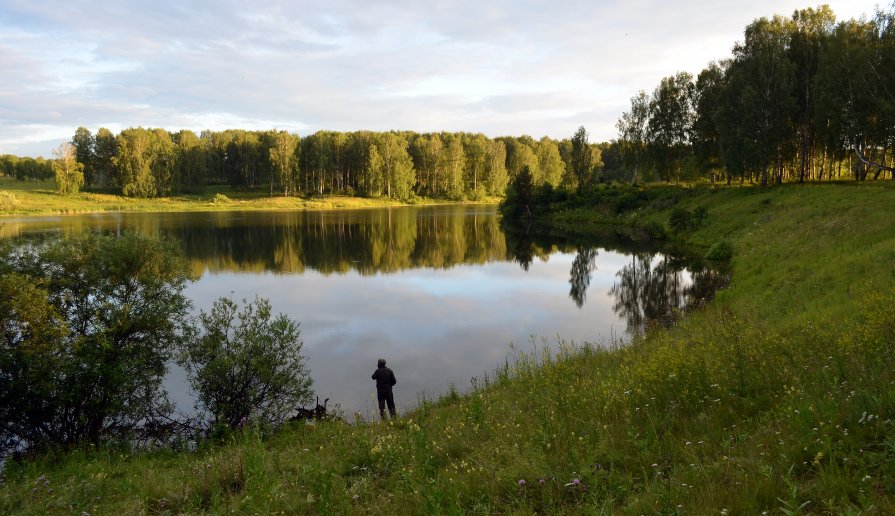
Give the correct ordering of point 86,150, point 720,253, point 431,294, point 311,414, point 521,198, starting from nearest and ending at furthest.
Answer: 1. point 311,414
2. point 431,294
3. point 720,253
4. point 521,198
5. point 86,150

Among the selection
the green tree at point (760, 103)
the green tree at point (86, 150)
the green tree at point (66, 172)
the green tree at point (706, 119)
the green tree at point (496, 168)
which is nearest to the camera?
the green tree at point (760, 103)

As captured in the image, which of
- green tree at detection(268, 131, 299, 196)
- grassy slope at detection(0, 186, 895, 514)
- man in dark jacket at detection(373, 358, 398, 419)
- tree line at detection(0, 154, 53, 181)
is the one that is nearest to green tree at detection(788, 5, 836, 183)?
grassy slope at detection(0, 186, 895, 514)

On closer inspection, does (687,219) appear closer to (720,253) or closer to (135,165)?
(720,253)

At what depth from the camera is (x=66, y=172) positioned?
346 ft

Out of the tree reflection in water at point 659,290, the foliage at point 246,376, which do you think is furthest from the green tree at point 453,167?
the foliage at point 246,376

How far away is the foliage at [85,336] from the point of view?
11617 mm

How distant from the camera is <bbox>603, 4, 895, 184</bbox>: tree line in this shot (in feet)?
135

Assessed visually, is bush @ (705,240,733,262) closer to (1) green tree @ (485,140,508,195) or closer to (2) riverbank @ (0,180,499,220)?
(2) riverbank @ (0,180,499,220)

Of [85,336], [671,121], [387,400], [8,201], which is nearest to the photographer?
[85,336]

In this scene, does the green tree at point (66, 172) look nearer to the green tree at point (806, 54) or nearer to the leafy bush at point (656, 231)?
the leafy bush at point (656, 231)

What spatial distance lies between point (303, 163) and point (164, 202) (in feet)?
106

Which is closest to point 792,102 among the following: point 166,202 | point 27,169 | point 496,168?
point 496,168

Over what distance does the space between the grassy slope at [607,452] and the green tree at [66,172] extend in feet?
393

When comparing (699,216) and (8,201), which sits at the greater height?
(8,201)
